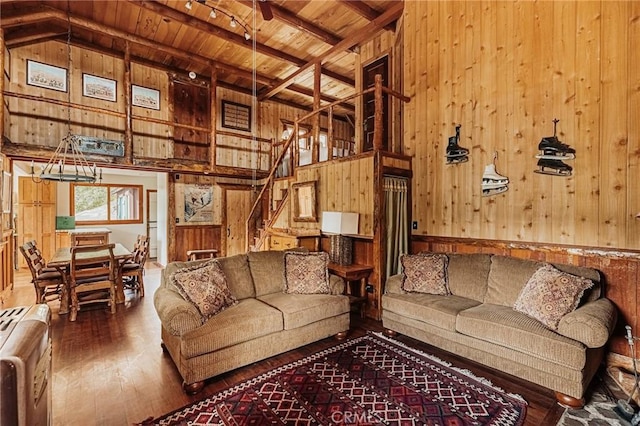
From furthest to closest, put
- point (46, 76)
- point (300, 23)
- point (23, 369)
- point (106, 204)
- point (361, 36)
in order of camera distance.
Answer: point (106, 204) < point (46, 76) < point (361, 36) < point (300, 23) < point (23, 369)

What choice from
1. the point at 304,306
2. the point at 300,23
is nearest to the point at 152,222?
the point at 300,23

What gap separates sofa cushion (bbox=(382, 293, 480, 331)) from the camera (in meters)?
2.97

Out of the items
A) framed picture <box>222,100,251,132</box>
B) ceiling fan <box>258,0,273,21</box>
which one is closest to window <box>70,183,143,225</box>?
framed picture <box>222,100,251,132</box>

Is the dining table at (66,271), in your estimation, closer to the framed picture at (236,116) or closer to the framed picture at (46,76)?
the framed picture at (46,76)

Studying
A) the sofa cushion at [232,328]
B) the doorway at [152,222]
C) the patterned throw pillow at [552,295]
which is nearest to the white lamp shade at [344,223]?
the sofa cushion at [232,328]

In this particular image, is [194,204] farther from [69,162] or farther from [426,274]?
[426,274]

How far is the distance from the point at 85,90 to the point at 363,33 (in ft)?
18.3

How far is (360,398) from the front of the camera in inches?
92.5

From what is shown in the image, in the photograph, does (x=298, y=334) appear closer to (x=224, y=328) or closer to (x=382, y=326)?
(x=224, y=328)

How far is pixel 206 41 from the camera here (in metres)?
6.11

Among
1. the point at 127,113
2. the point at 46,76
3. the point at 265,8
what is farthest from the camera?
the point at 127,113

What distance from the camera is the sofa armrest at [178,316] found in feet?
7.95

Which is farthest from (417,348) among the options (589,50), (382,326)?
(589,50)

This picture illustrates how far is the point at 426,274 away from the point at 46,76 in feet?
24.5
